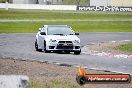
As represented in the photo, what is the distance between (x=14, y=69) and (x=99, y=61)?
4.93 m

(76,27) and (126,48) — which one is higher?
(126,48)

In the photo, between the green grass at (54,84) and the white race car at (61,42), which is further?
the white race car at (61,42)

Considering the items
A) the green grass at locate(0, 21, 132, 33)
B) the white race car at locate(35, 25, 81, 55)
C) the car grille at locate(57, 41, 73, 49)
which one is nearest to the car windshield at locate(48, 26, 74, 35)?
the white race car at locate(35, 25, 81, 55)

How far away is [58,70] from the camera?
15.9 meters

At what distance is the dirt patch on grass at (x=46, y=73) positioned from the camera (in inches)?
476

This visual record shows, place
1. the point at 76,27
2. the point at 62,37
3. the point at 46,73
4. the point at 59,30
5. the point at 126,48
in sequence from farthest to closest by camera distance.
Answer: the point at 76,27, the point at 126,48, the point at 59,30, the point at 62,37, the point at 46,73

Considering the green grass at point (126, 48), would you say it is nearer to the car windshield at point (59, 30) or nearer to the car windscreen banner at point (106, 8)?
the car windshield at point (59, 30)

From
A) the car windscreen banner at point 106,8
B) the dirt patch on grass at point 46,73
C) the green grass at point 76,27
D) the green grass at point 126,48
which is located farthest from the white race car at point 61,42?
the car windscreen banner at point 106,8

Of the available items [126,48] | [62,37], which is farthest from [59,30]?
[126,48]

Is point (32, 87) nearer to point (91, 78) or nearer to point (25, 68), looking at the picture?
point (91, 78)

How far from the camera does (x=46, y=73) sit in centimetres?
1506

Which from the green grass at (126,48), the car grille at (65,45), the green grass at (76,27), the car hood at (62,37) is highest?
the car hood at (62,37)

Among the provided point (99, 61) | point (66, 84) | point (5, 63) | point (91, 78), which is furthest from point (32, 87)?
point (99, 61)

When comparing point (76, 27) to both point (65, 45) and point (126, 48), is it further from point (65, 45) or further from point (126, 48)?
point (65, 45)
